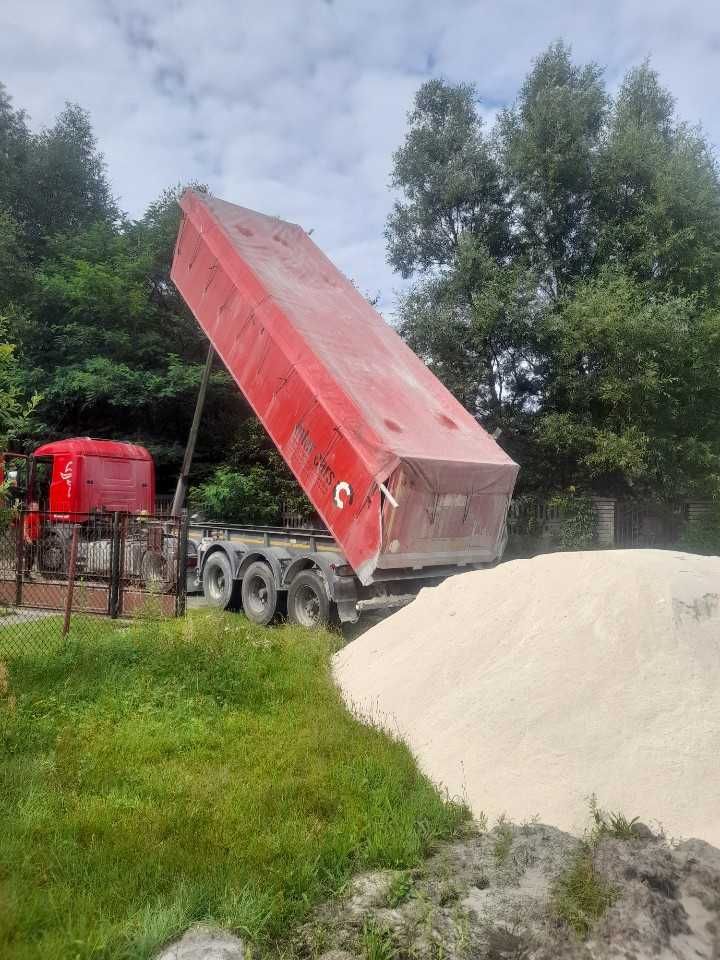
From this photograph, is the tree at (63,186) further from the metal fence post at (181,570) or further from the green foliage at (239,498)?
the metal fence post at (181,570)

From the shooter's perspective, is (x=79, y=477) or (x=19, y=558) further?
(x=79, y=477)

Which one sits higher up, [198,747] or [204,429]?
[204,429]

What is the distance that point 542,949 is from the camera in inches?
122

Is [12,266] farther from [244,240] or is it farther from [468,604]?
[468,604]

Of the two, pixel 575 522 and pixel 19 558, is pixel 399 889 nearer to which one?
pixel 19 558

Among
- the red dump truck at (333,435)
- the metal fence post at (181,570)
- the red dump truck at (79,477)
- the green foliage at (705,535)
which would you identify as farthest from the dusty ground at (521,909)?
the green foliage at (705,535)

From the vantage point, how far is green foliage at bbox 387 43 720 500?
18.2 metres

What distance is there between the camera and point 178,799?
428cm

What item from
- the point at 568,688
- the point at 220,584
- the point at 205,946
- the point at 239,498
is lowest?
the point at 205,946

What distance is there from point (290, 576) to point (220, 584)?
7.54 ft

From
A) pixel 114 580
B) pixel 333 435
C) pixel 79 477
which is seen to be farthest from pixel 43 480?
pixel 333 435

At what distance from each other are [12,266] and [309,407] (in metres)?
17.4

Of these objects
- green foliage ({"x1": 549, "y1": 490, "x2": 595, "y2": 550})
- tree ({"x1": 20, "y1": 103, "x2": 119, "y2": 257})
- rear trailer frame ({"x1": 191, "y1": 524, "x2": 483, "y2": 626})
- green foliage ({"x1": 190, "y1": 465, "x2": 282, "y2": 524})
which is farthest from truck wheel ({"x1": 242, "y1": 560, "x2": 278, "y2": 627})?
tree ({"x1": 20, "y1": 103, "x2": 119, "y2": 257})

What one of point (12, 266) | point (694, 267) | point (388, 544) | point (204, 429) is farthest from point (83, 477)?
point (694, 267)
